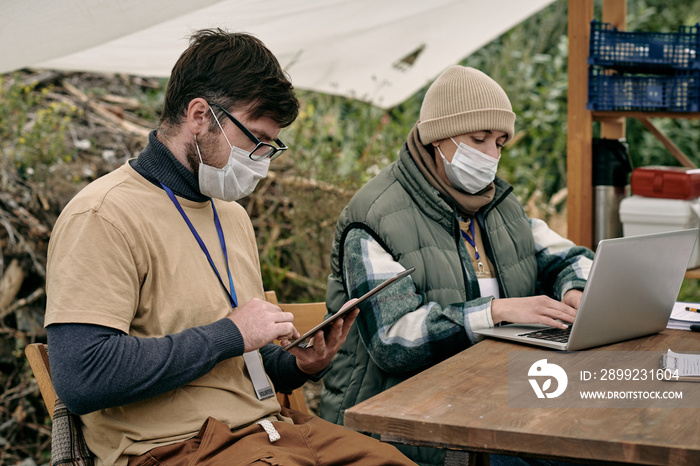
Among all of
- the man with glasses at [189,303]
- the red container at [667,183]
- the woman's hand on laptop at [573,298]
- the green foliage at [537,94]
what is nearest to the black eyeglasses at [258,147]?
the man with glasses at [189,303]

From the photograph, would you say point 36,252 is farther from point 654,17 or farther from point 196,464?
point 654,17

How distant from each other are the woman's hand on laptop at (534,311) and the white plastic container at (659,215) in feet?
6.29

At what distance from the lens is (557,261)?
279cm

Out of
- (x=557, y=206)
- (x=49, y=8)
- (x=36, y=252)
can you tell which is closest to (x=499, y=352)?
(x=49, y=8)

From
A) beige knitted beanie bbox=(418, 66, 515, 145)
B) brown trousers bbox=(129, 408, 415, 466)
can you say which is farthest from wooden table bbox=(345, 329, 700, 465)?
beige knitted beanie bbox=(418, 66, 515, 145)

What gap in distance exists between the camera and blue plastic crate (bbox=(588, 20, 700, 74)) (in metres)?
3.89

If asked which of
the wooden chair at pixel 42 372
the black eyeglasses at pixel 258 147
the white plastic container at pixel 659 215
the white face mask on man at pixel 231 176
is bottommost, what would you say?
the white plastic container at pixel 659 215

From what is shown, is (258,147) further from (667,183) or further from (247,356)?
(667,183)

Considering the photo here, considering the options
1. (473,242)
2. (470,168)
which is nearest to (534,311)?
(473,242)

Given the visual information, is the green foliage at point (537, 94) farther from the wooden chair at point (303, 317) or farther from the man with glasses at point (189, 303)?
the man with glasses at point (189, 303)

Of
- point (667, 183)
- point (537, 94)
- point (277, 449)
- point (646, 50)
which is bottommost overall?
point (537, 94)

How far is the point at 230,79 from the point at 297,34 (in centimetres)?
218

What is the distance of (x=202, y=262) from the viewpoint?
6.30ft

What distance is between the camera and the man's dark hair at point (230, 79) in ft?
6.32
